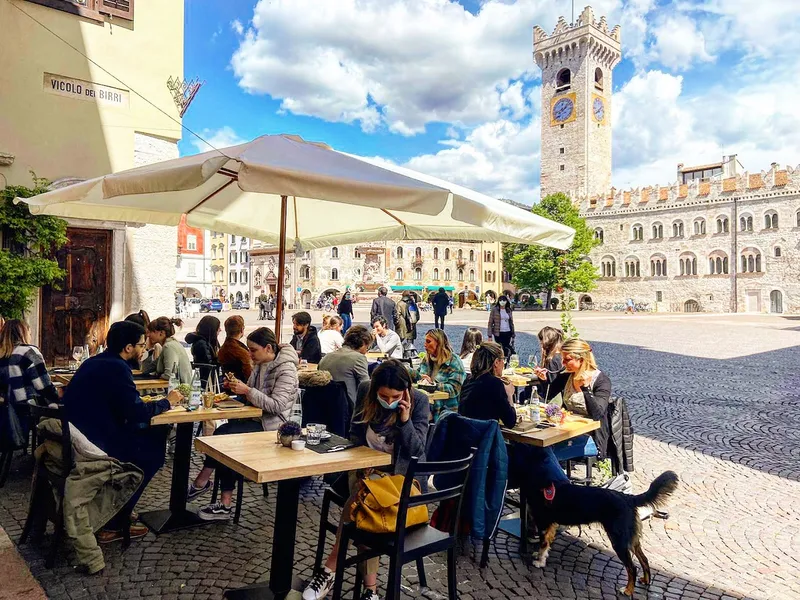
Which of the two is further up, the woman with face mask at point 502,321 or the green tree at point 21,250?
the green tree at point 21,250

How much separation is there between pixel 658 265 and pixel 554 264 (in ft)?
40.5

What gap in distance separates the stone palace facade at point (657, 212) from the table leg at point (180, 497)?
55231mm

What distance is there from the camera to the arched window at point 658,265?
55125 millimetres

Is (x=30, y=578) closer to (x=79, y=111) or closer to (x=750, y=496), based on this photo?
(x=750, y=496)

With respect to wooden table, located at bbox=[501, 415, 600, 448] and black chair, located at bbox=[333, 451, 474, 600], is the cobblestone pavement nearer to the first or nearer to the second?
black chair, located at bbox=[333, 451, 474, 600]

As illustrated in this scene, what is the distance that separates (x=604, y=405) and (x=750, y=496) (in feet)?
5.86

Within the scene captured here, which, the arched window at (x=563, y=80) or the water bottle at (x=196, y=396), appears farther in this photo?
the arched window at (x=563, y=80)

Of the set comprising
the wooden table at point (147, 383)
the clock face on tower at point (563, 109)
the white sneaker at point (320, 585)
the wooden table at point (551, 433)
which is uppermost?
the clock face on tower at point (563, 109)

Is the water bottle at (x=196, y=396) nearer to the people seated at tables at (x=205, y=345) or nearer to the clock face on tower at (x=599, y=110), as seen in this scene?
the people seated at tables at (x=205, y=345)

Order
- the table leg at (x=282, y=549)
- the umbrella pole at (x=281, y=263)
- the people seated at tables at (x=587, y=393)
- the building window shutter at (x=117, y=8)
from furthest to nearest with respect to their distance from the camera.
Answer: the building window shutter at (x=117, y=8)
the umbrella pole at (x=281, y=263)
the people seated at tables at (x=587, y=393)
the table leg at (x=282, y=549)

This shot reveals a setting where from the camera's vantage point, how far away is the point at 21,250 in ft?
25.5

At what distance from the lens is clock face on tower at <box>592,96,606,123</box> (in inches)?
2347

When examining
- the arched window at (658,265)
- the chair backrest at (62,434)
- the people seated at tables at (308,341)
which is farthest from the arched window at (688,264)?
the chair backrest at (62,434)

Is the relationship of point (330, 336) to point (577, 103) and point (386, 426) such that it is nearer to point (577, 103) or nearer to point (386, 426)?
point (386, 426)
